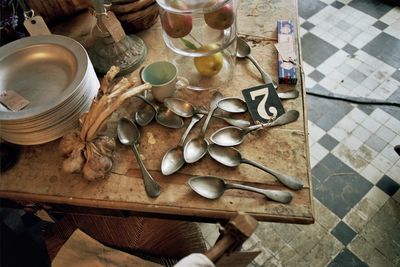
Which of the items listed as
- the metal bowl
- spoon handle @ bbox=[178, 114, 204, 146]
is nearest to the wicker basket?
the metal bowl

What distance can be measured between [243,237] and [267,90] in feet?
1.71

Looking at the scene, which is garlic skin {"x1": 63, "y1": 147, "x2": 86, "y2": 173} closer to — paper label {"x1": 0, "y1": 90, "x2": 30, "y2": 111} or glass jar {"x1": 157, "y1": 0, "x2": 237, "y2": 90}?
paper label {"x1": 0, "y1": 90, "x2": 30, "y2": 111}

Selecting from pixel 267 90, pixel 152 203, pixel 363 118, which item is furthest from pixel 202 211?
pixel 363 118

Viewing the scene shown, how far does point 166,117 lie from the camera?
0.97m

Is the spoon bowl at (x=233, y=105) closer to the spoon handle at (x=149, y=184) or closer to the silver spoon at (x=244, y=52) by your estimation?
the silver spoon at (x=244, y=52)

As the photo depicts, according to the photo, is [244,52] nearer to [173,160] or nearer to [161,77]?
[161,77]

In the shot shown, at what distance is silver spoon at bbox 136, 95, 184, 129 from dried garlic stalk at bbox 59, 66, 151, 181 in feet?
0.46

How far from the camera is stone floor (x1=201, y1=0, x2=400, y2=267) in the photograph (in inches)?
57.8

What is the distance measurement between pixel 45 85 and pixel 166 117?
35 cm

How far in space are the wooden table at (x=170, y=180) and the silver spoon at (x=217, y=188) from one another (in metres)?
0.01

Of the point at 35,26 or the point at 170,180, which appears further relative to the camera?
the point at 35,26

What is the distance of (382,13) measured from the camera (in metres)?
2.30

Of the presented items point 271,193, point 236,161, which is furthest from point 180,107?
point 271,193

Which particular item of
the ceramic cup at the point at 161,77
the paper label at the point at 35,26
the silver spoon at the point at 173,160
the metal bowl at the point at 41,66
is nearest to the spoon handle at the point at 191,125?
the silver spoon at the point at 173,160
